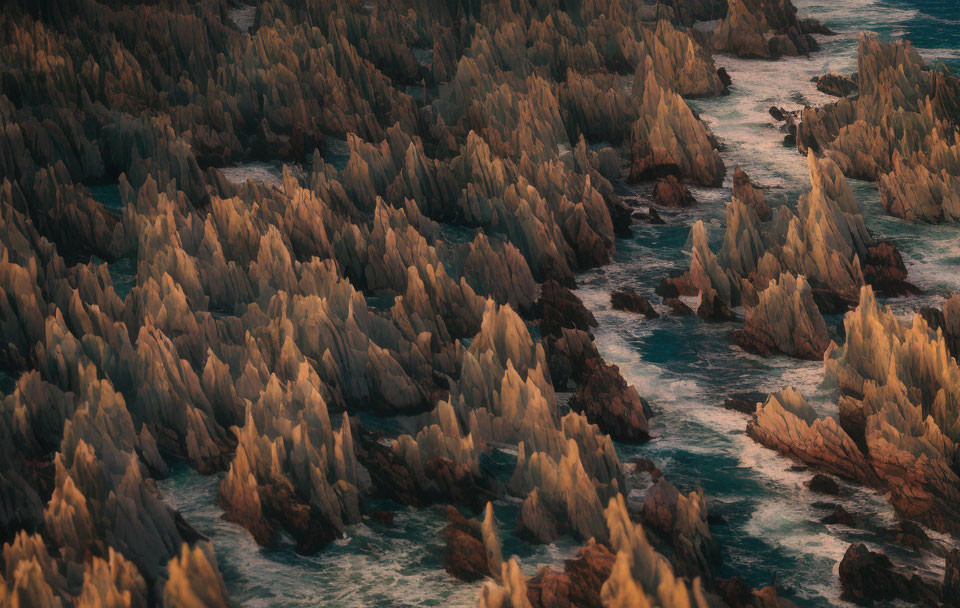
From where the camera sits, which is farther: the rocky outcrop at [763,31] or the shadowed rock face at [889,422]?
the rocky outcrop at [763,31]

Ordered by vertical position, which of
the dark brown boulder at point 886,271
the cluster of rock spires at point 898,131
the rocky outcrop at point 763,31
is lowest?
the dark brown boulder at point 886,271

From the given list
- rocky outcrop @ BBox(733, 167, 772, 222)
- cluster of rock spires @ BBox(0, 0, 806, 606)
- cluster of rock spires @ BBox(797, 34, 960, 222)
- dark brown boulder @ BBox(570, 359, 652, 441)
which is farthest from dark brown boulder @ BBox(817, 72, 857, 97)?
dark brown boulder @ BBox(570, 359, 652, 441)

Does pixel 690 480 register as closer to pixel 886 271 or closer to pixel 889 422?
pixel 889 422

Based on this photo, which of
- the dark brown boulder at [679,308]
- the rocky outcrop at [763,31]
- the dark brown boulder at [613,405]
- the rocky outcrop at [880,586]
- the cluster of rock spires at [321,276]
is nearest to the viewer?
the rocky outcrop at [880,586]

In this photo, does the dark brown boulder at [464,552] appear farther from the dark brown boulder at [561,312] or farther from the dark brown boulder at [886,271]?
the dark brown boulder at [886,271]

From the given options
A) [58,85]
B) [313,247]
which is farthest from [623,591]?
[58,85]

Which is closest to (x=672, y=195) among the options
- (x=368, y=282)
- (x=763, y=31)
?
(x=368, y=282)

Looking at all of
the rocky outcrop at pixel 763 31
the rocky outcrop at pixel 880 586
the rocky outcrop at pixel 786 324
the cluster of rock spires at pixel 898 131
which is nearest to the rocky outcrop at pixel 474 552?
the rocky outcrop at pixel 880 586
